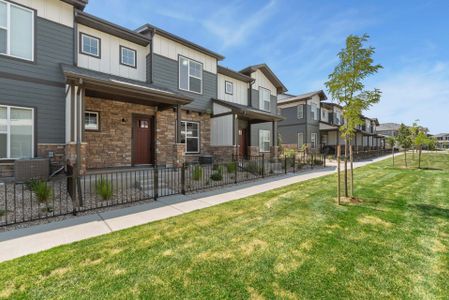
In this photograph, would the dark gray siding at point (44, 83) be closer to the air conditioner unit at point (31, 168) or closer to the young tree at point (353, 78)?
the air conditioner unit at point (31, 168)

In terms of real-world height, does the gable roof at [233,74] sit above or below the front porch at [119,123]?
above

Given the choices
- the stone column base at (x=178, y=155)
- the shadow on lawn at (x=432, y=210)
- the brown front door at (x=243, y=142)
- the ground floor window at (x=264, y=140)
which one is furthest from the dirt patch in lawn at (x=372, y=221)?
the ground floor window at (x=264, y=140)

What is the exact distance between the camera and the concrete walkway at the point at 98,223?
3768 mm

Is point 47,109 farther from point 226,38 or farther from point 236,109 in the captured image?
point 226,38

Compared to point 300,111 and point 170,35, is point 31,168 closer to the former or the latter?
point 170,35

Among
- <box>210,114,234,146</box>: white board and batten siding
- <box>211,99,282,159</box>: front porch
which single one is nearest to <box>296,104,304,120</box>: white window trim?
<box>211,99,282,159</box>: front porch

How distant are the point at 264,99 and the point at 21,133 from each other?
15269mm

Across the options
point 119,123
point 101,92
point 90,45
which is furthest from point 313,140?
point 90,45

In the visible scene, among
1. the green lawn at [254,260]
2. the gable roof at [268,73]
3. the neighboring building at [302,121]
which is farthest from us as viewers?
the neighboring building at [302,121]

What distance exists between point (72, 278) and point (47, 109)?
7.70 meters

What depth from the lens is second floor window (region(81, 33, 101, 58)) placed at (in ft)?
30.5

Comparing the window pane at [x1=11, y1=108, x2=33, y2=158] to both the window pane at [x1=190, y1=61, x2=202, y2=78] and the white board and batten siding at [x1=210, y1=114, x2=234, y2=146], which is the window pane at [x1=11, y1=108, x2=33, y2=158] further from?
the white board and batten siding at [x1=210, y1=114, x2=234, y2=146]

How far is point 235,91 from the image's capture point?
15.8 metres

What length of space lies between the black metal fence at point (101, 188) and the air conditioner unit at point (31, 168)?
326 mm
